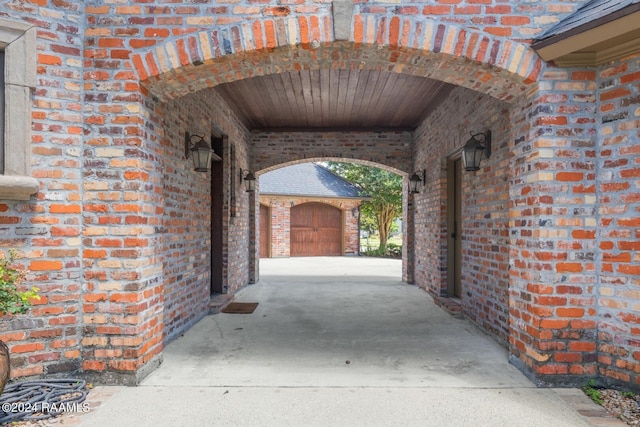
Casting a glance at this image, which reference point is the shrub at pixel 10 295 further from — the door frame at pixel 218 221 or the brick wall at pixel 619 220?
the brick wall at pixel 619 220

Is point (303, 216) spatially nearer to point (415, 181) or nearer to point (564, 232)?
point (415, 181)

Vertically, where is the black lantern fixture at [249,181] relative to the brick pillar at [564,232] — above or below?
above

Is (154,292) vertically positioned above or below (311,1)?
below

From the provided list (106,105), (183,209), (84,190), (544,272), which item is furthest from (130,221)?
(544,272)

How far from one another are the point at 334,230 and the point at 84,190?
1345cm

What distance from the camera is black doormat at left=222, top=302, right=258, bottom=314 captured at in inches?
205

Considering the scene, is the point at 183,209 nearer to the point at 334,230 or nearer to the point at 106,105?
the point at 106,105

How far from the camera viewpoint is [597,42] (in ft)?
8.22

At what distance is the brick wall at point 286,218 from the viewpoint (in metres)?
14.9

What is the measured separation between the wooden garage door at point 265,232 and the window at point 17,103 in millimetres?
12373

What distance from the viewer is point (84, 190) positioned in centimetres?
282

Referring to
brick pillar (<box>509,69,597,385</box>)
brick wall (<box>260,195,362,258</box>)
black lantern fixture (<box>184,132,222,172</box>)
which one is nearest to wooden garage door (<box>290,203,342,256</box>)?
brick wall (<box>260,195,362,258</box>)

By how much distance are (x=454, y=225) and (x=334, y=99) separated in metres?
2.71

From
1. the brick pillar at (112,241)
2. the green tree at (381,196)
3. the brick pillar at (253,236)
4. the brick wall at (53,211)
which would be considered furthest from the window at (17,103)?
the green tree at (381,196)
